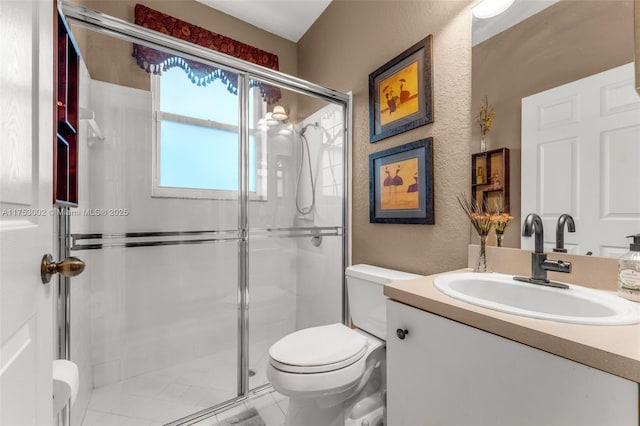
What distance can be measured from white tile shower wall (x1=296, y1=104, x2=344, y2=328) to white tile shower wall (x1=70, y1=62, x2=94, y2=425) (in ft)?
3.80

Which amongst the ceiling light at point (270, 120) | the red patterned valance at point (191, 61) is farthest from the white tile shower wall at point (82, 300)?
the ceiling light at point (270, 120)

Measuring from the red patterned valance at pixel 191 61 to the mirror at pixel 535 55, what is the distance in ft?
3.81

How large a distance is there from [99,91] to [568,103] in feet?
6.88

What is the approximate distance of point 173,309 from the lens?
1785 millimetres

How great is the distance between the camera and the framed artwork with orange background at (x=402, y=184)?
1.49m

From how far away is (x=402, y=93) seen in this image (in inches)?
63.9

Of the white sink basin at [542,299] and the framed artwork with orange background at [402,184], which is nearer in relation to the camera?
the white sink basin at [542,299]

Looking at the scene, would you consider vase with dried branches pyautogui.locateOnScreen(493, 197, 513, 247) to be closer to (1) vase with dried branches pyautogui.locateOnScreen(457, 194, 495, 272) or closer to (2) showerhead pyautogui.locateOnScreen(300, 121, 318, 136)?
(1) vase with dried branches pyautogui.locateOnScreen(457, 194, 495, 272)

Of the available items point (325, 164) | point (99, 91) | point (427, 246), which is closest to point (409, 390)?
point (427, 246)

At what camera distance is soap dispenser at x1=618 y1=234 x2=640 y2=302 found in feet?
2.58

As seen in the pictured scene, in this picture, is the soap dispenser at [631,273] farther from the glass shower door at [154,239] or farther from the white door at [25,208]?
the glass shower door at [154,239]

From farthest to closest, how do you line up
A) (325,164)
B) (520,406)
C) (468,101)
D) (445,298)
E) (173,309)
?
(325,164), (173,309), (468,101), (445,298), (520,406)

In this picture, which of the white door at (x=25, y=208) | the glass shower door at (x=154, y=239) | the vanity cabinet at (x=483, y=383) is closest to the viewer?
the white door at (x=25, y=208)

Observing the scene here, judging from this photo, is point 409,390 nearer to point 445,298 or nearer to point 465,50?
point 445,298
